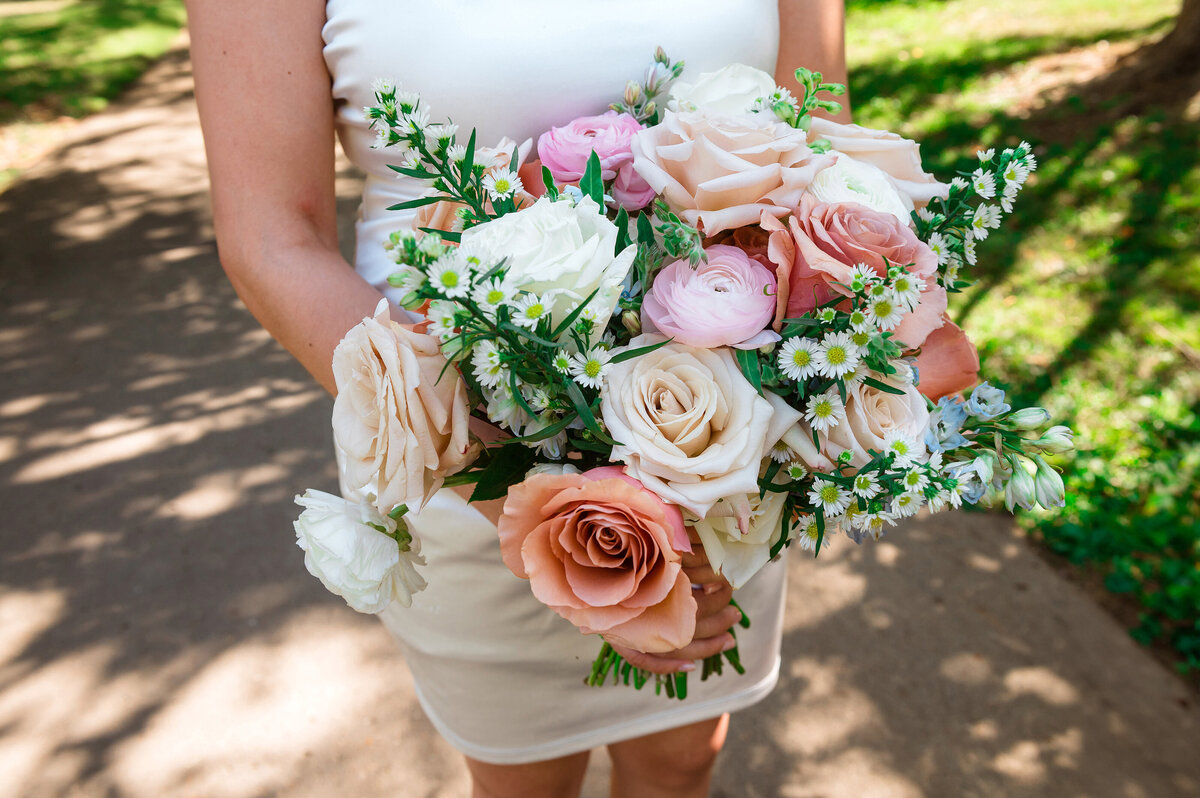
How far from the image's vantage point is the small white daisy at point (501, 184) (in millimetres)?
1090

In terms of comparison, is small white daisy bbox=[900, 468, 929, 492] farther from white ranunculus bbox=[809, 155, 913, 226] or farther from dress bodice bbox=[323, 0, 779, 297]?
dress bodice bbox=[323, 0, 779, 297]

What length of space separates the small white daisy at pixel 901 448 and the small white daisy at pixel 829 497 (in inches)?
3.1

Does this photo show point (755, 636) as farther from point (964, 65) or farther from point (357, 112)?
point (964, 65)

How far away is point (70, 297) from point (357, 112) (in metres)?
4.94

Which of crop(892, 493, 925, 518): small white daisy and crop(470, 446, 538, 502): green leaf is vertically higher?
crop(892, 493, 925, 518): small white daisy

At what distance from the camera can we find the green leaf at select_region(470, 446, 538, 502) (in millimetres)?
1127

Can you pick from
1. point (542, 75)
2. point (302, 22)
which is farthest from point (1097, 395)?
point (302, 22)

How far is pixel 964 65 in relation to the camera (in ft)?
25.9

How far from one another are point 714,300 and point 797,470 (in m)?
0.26

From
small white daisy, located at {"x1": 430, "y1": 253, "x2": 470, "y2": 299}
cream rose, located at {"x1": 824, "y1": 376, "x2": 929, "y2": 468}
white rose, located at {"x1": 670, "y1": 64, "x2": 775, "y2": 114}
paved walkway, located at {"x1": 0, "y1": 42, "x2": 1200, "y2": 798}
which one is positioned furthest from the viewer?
paved walkway, located at {"x1": 0, "y1": 42, "x2": 1200, "y2": 798}

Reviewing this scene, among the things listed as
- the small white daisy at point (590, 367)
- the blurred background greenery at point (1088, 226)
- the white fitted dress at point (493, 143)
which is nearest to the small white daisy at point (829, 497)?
the small white daisy at point (590, 367)

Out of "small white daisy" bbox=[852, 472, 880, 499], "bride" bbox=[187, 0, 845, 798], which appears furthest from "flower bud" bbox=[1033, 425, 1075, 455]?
"bride" bbox=[187, 0, 845, 798]

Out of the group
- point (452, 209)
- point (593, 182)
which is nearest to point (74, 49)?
point (452, 209)

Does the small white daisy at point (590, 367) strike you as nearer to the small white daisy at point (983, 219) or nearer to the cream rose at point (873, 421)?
the cream rose at point (873, 421)
